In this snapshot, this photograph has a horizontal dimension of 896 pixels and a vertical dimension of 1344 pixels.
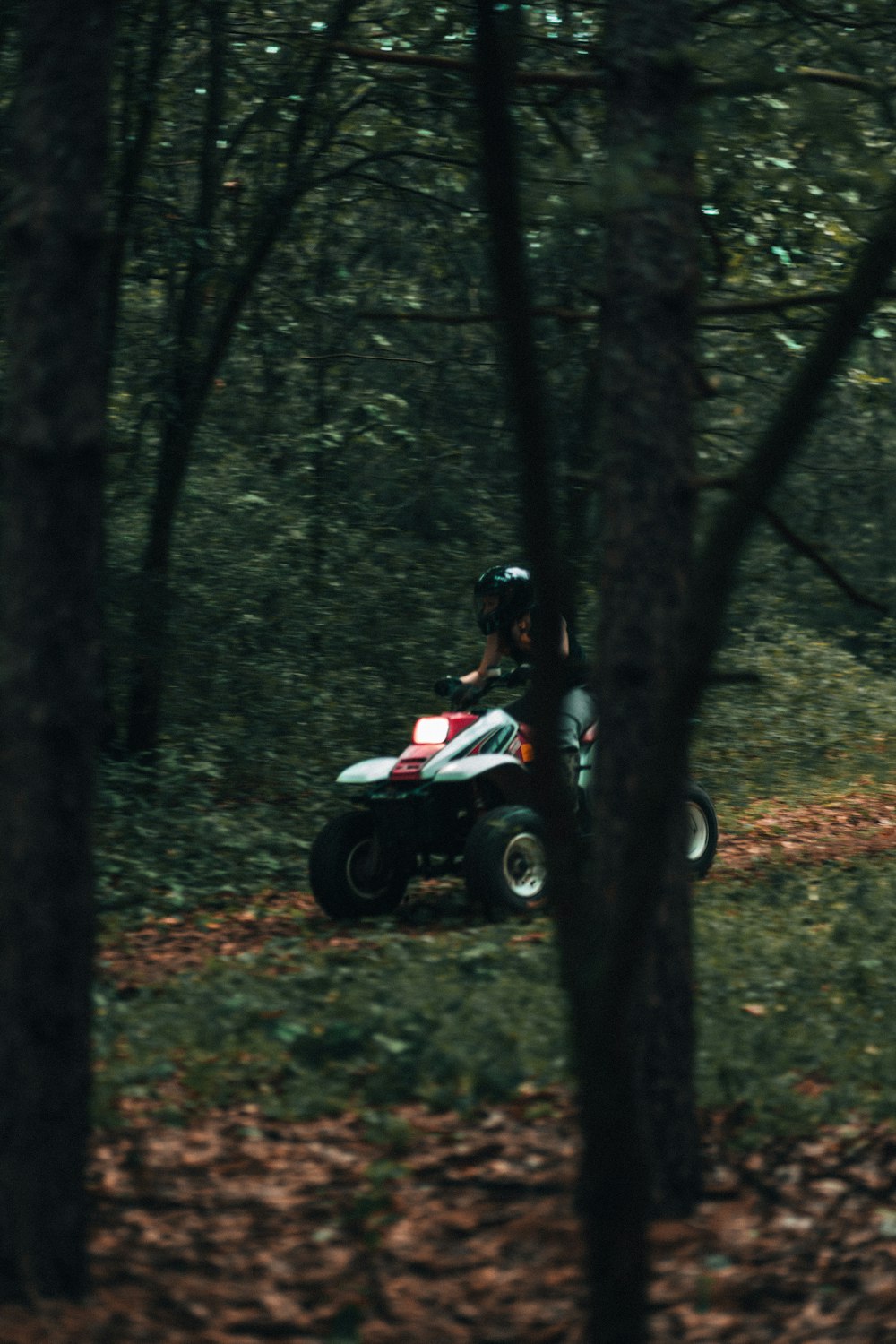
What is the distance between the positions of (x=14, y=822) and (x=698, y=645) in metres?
1.85

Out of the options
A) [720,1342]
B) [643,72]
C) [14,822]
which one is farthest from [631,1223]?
[643,72]

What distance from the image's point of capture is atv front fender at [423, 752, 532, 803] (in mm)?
9461

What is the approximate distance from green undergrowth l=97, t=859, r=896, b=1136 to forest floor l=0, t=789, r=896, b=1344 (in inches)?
6.9

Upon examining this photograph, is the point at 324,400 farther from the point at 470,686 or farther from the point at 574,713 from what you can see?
the point at 574,713

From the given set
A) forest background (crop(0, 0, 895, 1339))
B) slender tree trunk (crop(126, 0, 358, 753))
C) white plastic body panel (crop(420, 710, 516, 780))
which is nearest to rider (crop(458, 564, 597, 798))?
white plastic body panel (crop(420, 710, 516, 780))

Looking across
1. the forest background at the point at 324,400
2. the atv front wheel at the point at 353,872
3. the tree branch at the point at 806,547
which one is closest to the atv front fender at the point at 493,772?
the atv front wheel at the point at 353,872

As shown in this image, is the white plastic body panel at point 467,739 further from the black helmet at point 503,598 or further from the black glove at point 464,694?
the black helmet at point 503,598

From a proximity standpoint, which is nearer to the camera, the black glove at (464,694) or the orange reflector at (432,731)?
the orange reflector at (432,731)

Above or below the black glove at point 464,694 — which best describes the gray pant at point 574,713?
below

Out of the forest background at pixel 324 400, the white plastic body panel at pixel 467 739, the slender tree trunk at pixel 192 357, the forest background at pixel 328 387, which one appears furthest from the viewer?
the slender tree trunk at pixel 192 357

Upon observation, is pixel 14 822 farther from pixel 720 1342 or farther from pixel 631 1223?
pixel 720 1342

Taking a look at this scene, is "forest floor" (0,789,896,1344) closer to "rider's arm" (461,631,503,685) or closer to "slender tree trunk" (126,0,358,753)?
"rider's arm" (461,631,503,685)

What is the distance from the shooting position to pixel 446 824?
385 inches

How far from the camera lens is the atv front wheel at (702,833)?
10797 mm
